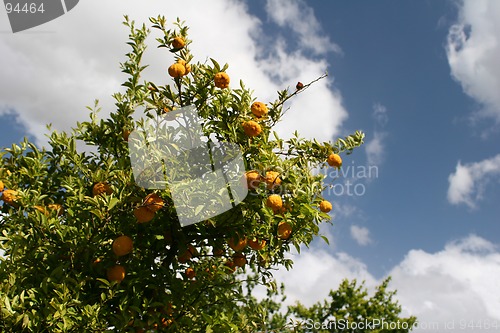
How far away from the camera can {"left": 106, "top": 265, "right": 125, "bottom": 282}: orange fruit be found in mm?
3963

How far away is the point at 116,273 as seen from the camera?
→ 3.97 meters

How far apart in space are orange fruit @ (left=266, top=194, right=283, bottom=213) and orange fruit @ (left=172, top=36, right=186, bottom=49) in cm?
219

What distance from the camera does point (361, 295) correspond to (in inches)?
721

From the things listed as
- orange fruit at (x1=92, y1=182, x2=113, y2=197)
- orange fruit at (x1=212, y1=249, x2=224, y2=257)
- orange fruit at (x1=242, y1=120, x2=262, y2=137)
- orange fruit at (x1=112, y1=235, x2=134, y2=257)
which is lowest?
orange fruit at (x1=112, y1=235, x2=134, y2=257)

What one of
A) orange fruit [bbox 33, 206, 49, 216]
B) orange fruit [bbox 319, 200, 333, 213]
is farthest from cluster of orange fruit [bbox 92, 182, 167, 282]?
orange fruit [bbox 319, 200, 333, 213]

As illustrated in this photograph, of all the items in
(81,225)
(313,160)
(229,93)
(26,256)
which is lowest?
(26,256)

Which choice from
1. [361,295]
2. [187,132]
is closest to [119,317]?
[187,132]

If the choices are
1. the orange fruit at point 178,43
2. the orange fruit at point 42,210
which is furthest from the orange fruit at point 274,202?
the orange fruit at point 178,43

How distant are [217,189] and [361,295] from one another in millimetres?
16009

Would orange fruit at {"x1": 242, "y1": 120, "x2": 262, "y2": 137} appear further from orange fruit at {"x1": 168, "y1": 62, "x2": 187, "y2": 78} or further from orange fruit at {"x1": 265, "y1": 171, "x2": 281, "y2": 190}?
orange fruit at {"x1": 168, "y1": 62, "x2": 187, "y2": 78}

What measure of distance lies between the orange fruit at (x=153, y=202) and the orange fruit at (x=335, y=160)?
1950mm

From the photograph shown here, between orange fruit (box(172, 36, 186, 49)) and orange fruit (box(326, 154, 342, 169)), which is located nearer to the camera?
orange fruit (box(326, 154, 342, 169))

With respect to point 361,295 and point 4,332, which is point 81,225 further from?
point 361,295

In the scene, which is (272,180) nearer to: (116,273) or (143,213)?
(143,213)
